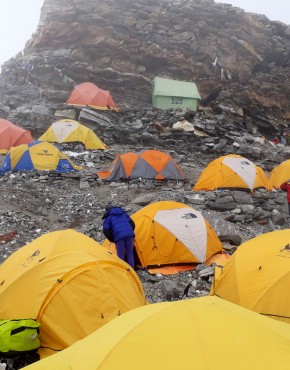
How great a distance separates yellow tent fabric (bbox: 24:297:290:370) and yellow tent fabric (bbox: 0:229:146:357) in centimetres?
233

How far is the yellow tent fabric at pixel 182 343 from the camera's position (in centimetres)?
356

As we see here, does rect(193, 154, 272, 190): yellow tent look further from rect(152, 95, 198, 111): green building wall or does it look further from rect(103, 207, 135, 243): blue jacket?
rect(152, 95, 198, 111): green building wall

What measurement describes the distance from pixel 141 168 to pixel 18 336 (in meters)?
13.3

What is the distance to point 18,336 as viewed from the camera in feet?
19.4

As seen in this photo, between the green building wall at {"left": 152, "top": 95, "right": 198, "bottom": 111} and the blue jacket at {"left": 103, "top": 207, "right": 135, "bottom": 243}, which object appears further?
the green building wall at {"left": 152, "top": 95, "right": 198, "bottom": 111}

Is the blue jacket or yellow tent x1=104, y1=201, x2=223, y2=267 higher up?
the blue jacket

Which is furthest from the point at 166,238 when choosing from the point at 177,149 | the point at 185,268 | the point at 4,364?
the point at 177,149

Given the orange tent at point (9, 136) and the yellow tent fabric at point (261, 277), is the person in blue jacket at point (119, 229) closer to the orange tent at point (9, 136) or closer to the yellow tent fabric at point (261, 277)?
the yellow tent fabric at point (261, 277)

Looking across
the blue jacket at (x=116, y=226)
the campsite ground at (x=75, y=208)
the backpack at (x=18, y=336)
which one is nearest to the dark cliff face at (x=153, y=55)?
the campsite ground at (x=75, y=208)

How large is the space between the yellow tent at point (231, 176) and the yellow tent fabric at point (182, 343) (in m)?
13.4

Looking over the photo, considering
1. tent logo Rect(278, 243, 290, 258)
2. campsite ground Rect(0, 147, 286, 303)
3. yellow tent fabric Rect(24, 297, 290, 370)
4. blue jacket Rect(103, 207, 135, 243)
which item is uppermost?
yellow tent fabric Rect(24, 297, 290, 370)

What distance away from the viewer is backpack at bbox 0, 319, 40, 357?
229 inches

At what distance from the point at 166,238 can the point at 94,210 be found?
5.27m

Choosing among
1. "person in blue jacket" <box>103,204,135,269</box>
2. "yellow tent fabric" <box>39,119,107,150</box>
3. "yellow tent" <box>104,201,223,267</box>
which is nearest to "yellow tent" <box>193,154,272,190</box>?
"yellow tent" <box>104,201,223,267</box>
